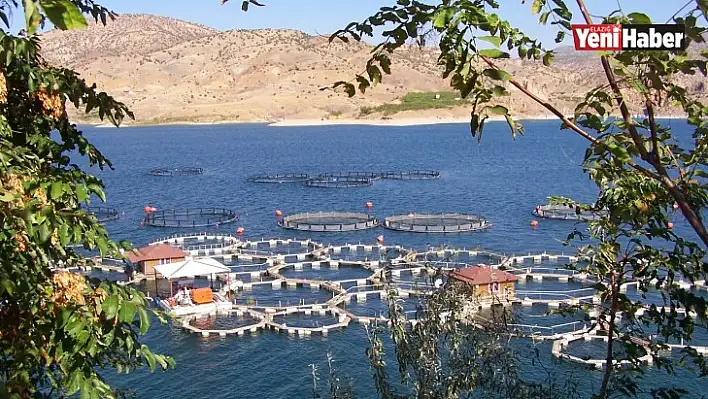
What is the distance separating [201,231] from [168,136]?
131m

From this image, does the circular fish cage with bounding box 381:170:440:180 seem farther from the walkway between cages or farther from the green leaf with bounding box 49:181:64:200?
the green leaf with bounding box 49:181:64:200

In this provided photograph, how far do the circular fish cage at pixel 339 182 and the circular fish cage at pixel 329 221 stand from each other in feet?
70.0

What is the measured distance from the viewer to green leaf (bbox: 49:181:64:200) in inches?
168

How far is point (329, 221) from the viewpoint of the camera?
63406 millimetres

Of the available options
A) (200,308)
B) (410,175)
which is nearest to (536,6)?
(200,308)

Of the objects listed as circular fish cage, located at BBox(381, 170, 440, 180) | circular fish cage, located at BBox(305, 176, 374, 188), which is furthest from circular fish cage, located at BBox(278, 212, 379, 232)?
circular fish cage, located at BBox(381, 170, 440, 180)

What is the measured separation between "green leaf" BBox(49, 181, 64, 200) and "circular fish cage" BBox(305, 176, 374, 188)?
82.2 metres

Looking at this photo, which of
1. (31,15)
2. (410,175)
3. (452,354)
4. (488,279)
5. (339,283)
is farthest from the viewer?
(410,175)

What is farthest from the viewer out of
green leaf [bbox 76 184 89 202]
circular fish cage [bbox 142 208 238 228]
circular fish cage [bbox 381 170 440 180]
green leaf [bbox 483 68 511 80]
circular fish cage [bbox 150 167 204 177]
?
circular fish cage [bbox 150 167 204 177]

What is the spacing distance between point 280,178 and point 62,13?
93301 millimetres

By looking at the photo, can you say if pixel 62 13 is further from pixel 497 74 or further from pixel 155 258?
pixel 155 258

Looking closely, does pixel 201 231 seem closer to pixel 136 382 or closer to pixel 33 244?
pixel 136 382

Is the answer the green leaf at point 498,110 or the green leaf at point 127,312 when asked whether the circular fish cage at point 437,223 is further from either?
the green leaf at point 498,110

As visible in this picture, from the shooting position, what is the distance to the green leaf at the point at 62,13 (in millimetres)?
2381
